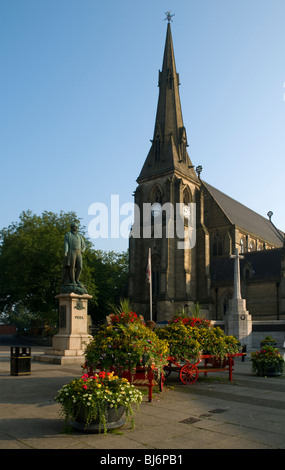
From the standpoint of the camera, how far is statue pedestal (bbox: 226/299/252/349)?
28625 millimetres

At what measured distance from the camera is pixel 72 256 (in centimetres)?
1823

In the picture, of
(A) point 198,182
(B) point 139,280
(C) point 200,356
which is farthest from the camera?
(A) point 198,182

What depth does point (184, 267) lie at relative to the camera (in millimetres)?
46531

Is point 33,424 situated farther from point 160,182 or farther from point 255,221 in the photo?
point 255,221

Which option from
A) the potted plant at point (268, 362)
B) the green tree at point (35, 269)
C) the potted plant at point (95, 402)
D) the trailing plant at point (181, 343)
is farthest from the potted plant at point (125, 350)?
the green tree at point (35, 269)

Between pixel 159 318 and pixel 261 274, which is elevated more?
pixel 261 274

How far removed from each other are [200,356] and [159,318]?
3458cm

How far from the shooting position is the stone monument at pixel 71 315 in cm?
1725

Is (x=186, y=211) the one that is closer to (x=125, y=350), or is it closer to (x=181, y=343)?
(x=181, y=343)

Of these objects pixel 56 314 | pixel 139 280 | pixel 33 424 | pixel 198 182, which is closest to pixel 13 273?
pixel 56 314

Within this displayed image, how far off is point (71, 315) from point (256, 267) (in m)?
33.9

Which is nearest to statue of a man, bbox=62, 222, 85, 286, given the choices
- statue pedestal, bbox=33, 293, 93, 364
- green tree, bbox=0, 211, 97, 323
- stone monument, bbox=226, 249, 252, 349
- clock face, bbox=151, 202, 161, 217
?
statue pedestal, bbox=33, 293, 93, 364

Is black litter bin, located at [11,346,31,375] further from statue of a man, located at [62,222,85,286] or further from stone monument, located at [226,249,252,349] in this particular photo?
stone monument, located at [226,249,252,349]

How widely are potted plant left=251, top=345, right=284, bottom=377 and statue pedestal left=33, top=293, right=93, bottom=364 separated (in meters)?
6.89
